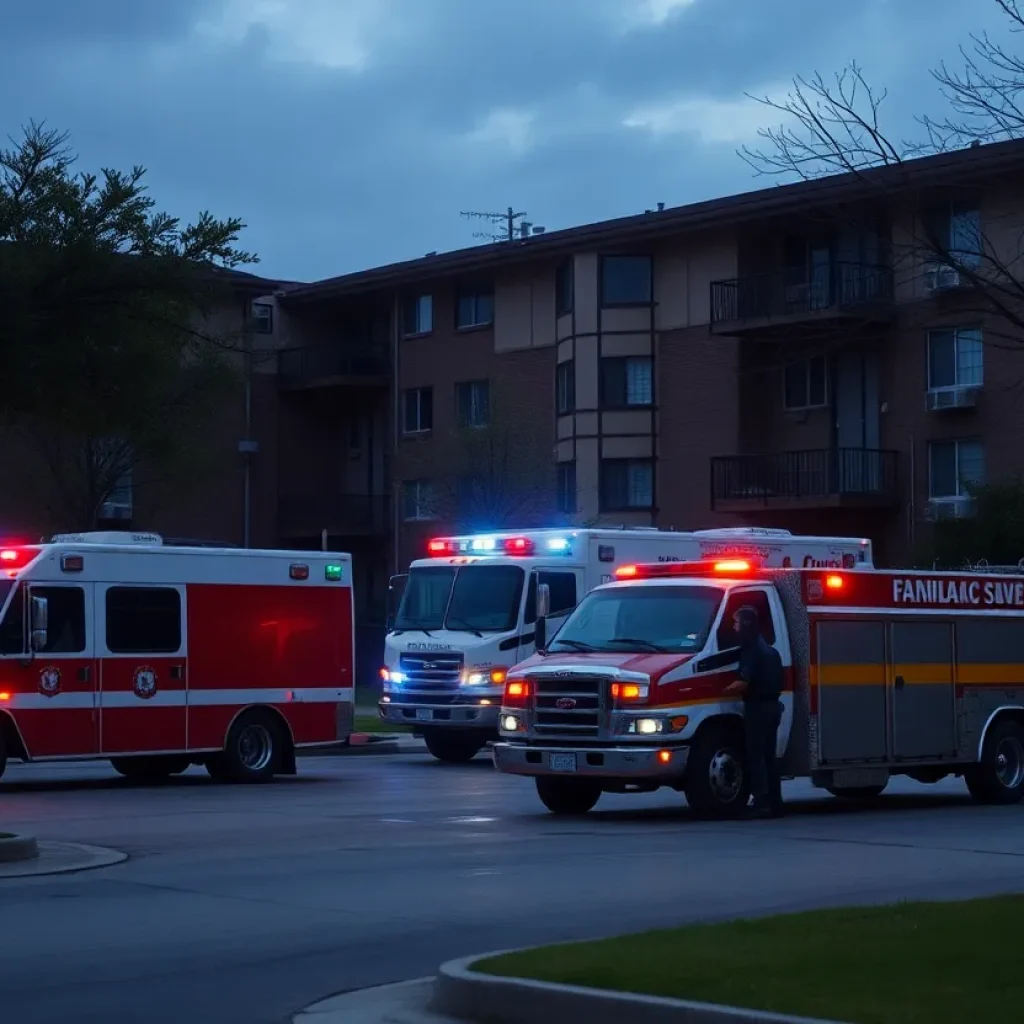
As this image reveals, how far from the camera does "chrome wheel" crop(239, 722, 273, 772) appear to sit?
915 inches

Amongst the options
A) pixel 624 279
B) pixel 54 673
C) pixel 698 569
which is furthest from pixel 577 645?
pixel 624 279

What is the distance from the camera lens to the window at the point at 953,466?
4000 cm

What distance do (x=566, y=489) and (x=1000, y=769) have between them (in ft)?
85.2

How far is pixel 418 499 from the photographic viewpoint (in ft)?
160

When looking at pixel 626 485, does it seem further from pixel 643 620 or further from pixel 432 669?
pixel 643 620

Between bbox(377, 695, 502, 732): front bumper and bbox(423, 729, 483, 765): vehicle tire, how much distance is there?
0.65 meters

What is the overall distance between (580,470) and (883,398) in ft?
26.6

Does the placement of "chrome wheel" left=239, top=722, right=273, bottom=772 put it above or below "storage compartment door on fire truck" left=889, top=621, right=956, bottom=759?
below

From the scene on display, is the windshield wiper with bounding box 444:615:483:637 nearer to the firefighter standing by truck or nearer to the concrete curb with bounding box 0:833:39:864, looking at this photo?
the firefighter standing by truck

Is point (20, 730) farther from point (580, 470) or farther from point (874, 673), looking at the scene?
point (580, 470)

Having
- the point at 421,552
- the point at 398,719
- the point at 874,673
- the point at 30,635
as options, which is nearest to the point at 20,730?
the point at 30,635

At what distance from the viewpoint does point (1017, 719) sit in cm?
2108

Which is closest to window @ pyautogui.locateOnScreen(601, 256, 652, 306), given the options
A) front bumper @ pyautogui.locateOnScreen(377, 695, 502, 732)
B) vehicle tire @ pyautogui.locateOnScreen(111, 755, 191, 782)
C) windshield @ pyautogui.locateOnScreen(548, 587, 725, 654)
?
front bumper @ pyautogui.locateOnScreen(377, 695, 502, 732)

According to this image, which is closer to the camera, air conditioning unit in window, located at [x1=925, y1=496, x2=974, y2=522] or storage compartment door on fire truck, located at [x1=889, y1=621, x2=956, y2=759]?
storage compartment door on fire truck, located at [x1=889, y1=621, x2=956, y2=759]
